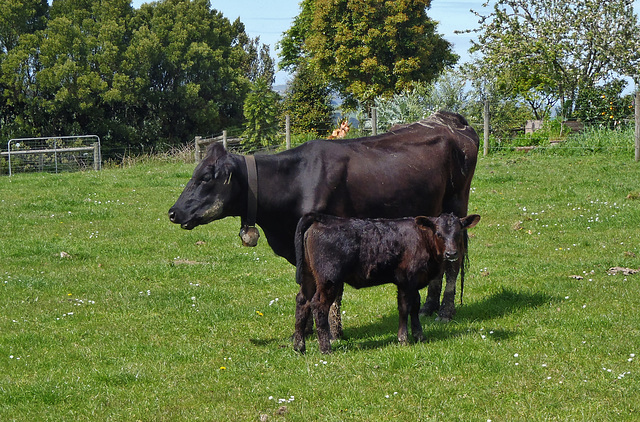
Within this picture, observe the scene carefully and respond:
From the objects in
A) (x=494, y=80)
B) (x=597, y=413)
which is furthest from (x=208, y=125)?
(x=597, y=413)

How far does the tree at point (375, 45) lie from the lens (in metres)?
49.7

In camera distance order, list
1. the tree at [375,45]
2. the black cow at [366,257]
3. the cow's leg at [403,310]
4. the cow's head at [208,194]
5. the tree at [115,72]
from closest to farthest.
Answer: the black cow at [366,257] → the cow's leg at [403,310] → the cow's head at [208,194] → the tree at [115,72] → the tree at [375,45]

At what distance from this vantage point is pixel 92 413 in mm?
6426

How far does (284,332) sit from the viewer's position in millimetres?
8930

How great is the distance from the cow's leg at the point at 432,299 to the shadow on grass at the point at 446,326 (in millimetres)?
169

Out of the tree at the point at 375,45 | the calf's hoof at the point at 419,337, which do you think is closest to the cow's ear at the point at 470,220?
the calf's hoof at the point at 419,337

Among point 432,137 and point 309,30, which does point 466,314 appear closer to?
point 432,137

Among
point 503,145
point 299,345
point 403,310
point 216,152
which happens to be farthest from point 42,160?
point 403,310

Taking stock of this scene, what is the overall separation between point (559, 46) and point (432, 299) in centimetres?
2762

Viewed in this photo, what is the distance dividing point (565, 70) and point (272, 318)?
29.4m

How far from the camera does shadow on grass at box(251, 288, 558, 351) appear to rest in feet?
27.2

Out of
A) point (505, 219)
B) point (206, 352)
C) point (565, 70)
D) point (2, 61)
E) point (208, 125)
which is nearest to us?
point (206, 352)

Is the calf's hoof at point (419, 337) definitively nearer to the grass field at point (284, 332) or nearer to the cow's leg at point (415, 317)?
the cow's leg at point (415, 317)

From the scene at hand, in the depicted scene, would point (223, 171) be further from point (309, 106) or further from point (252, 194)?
point (309, 106)
